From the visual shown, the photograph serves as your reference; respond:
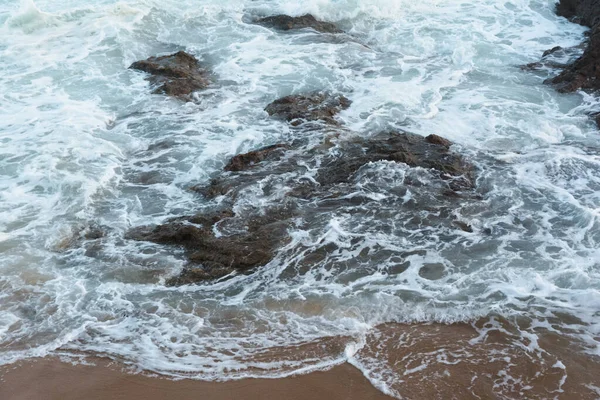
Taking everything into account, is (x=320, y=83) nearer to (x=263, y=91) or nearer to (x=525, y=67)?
(x=263, y=91)

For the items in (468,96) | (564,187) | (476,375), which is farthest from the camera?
(468,96)

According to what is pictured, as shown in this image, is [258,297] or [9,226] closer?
[258,297]

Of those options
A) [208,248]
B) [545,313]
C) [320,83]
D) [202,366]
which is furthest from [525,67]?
[202,366]

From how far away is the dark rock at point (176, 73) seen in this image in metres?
10.8

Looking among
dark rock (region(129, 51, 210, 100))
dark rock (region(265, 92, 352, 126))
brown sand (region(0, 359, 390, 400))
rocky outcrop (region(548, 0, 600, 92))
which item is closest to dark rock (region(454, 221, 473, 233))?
brown sand (region(0, 359, 390, 400))

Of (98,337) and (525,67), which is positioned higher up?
(525,67)

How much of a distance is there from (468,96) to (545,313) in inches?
230

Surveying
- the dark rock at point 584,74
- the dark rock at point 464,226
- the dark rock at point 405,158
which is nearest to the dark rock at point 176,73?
the dark rock at point 405,158

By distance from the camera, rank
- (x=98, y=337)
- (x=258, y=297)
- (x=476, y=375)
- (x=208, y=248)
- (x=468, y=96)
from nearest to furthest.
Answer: (x=476, y=375)
(x=98, y=337)
(x=258, y=297)
(x=208, y=248)
(x=468, y=96)

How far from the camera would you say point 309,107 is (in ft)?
32.9

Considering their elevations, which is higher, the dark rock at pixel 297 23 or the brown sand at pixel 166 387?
the dark rock at pixel 297 23

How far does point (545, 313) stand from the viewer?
223 inches

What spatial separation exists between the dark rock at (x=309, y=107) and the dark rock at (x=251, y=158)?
1075 mm

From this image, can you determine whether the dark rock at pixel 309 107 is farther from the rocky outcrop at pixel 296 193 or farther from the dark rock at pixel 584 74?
the dark rock at pixel 584 74
